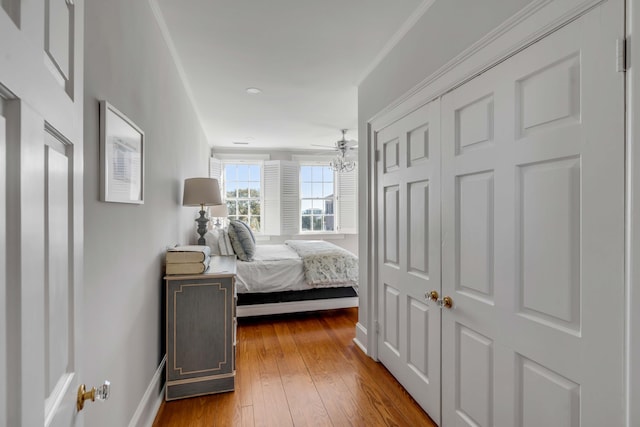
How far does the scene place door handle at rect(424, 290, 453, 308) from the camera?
1710 mm

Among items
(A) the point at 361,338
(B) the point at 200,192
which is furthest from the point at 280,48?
(A) the point at 361,338

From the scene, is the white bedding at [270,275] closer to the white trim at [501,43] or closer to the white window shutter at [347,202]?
the white trim at [501,43]

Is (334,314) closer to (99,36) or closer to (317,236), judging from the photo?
(317,236)

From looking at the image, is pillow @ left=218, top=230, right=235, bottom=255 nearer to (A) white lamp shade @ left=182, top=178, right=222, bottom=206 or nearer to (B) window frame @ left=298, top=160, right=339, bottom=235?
(A) white lamp shade @ left=182, top=178, right=222, bottom=206

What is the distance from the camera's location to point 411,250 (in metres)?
2.11

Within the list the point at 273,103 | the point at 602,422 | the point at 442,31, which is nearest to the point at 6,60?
the point at 602,422

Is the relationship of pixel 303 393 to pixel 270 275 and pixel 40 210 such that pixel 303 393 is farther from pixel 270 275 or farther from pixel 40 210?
pixel 40 210

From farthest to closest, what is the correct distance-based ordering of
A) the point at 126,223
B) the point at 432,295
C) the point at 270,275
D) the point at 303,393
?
the point at 270,275
the point at 303,393
the point at 432,295
the point at 126,223

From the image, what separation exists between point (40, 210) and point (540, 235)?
1.46 metres

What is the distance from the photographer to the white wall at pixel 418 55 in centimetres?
146

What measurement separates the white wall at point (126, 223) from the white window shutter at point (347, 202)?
13.9ft

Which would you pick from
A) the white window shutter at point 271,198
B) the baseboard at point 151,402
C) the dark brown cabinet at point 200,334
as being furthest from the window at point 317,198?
the baseboard at point 151,402

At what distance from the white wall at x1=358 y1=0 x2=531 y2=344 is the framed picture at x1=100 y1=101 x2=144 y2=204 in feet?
5.34

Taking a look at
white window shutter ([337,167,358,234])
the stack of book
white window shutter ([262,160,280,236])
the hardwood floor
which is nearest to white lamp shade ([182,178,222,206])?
the stack of book
